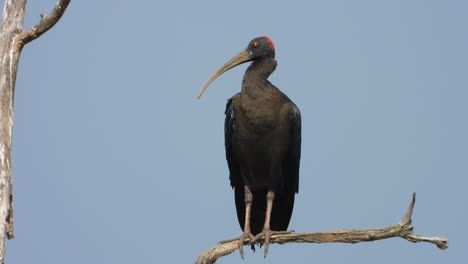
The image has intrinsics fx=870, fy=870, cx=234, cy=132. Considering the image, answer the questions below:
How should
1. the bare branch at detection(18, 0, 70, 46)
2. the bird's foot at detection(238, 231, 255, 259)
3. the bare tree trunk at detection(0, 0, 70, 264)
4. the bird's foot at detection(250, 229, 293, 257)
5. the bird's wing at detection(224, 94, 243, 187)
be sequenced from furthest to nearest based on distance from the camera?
the bird's wing at detection(224, 94, 243, 187) < the bird's foot at detection(250, 229, 293, 257) < the bird's foot at detection(238, 231, 255, 259) < the bare branch at detection(18, 0, 70, 46) < the bare tree trunk at detection(0, 0, 70, 264)

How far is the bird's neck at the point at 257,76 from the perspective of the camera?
1095cm

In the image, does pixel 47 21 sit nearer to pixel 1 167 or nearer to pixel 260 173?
pixel 1 167

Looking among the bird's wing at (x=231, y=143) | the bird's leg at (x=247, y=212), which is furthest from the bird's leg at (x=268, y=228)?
the bird's wing at (x=231, y=143)

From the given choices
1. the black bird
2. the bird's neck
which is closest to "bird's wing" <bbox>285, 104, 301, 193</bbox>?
the black bird

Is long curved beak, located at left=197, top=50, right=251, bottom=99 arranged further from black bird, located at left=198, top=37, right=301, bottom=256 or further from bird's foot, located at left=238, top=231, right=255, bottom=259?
bird's foot, located at left=238, top=231, right=255, bottom=259

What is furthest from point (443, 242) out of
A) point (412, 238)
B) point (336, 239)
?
point (336, 239)

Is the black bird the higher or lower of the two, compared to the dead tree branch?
higher

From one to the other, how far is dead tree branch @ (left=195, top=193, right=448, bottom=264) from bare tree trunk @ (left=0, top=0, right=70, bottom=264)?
2.43 meters

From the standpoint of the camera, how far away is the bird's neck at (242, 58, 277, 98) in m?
11.0

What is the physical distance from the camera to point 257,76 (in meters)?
11.2

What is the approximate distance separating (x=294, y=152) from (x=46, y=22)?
3.89 metres

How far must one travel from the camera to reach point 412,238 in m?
8.25

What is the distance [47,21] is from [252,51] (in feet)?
12.2

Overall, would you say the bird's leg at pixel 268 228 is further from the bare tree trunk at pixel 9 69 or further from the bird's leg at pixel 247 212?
the bare tree trunk at pixel 9 69
